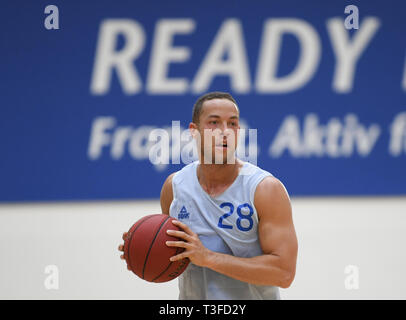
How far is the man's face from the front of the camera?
7.63ft

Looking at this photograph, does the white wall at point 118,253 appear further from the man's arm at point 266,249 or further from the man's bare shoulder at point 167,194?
the man's arm at point 266,249

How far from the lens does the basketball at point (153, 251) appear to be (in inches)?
89.9

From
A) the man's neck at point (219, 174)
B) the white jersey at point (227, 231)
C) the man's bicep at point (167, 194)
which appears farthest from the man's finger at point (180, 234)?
the man's bicep at point (167, 194)

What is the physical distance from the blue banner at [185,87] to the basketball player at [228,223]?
5.73 meters

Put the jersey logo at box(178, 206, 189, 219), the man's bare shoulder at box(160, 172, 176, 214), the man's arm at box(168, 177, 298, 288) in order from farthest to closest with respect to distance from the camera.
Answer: the man's bare shoulder at box(160, 172, 176, 214) < the jersey logo at box(178, 206, 189, 219) < the man's arm at box(168, 177, 298, 288)

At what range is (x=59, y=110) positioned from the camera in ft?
27.3

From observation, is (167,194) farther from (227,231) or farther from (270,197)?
(270,197)

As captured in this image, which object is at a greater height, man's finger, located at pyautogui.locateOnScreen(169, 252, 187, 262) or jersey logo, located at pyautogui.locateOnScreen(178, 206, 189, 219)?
jersey logo, located at pyautogui.locateOnScreen(178, 206, 189, 219)

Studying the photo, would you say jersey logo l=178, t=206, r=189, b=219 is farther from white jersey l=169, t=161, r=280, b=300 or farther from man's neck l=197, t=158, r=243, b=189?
man's neck l=197, t=158, r=243, b=189

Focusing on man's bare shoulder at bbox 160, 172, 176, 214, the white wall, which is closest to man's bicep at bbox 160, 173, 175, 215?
man's bare shoulder at bbox 160, 172, 176, 214

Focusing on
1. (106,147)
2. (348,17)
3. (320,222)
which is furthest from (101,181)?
(348,17)

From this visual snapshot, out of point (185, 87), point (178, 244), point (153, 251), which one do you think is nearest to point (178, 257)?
point (178, 244)

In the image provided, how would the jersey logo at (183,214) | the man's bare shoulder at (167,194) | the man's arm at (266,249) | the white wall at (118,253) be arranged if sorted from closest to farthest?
the man's arm at (266,249)
the jersey logo at (183,214)
the man's bare shoulder at (167,194)
the white wall at (118,253)

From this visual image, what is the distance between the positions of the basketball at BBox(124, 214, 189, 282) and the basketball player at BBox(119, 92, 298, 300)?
0.24ft
